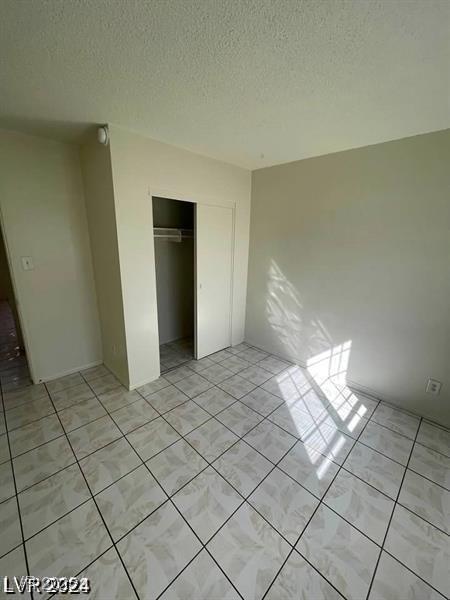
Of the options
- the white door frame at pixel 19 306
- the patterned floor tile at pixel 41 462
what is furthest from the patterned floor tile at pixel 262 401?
the white door frame at pixel 19 306

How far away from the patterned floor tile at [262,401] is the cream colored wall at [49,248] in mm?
1897

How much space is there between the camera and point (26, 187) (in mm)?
2146

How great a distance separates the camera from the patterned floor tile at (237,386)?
2.43 m

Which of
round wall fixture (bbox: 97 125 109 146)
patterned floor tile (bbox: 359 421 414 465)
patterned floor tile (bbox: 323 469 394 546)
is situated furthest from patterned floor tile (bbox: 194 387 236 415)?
round wall fixture (bbox: 97 125 109 146)

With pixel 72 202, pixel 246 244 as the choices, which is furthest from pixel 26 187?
pixel 246 244

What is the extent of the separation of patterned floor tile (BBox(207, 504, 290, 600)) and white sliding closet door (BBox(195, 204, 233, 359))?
186 centimetres

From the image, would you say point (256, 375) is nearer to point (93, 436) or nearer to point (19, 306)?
point (93, 436)

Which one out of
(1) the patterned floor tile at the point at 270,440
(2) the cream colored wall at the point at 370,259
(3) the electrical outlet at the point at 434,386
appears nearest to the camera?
(1) the patterned floor tile at the point at 270,440

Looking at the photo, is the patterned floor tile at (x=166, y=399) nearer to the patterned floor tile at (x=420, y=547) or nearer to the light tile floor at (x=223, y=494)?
the light tile floor at (x=223, y=494)

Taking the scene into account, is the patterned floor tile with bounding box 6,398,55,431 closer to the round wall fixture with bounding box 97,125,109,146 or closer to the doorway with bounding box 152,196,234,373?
the doorway with bounding box 152,196,234,373

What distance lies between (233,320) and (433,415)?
224 centimetres

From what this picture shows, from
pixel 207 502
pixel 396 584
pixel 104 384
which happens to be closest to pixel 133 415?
pixel 104 384

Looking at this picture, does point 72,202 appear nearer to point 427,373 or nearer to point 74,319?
point 74,319

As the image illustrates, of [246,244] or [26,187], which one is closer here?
[26,187]
